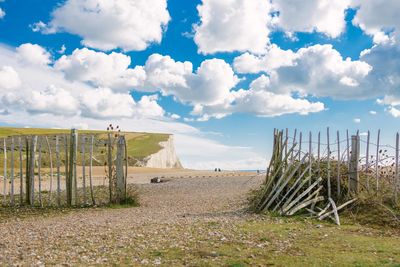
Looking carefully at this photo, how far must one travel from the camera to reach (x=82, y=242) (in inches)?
351

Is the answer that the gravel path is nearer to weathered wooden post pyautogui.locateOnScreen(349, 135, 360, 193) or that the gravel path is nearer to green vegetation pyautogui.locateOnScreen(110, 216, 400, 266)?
green vegetation pyautogui.locateOnScreen(110, 216, 400, 266)

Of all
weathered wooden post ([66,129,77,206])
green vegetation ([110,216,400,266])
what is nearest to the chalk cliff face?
weathered wooden post ([66,129,77,206])

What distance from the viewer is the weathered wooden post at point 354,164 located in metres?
13.6

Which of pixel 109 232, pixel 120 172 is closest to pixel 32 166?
pixel 120 172

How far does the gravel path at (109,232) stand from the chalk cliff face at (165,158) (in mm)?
43430

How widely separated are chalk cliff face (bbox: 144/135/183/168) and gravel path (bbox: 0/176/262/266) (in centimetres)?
4343

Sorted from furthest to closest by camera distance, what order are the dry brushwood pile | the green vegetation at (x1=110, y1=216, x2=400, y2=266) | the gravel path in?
the dry brushwood pile → the gravel path → the green vegetation at (x1=110, y1=216, x2=400, y2=266)

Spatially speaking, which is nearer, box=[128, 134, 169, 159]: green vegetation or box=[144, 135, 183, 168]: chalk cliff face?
box=[144, 135, 183, 168]: chalk cliff face

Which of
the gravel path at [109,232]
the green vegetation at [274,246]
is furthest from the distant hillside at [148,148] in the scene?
the green vegetation at [274,246]

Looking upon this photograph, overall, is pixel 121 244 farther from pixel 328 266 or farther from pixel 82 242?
pixel 328 266

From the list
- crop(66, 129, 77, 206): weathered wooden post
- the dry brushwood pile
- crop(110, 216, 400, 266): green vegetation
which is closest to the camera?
crop(110, 216, 400, 266): green vegetation

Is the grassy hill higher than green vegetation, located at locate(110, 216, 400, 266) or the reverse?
higher

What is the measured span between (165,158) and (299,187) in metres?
54.5

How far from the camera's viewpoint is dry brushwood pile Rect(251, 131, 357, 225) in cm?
1283
